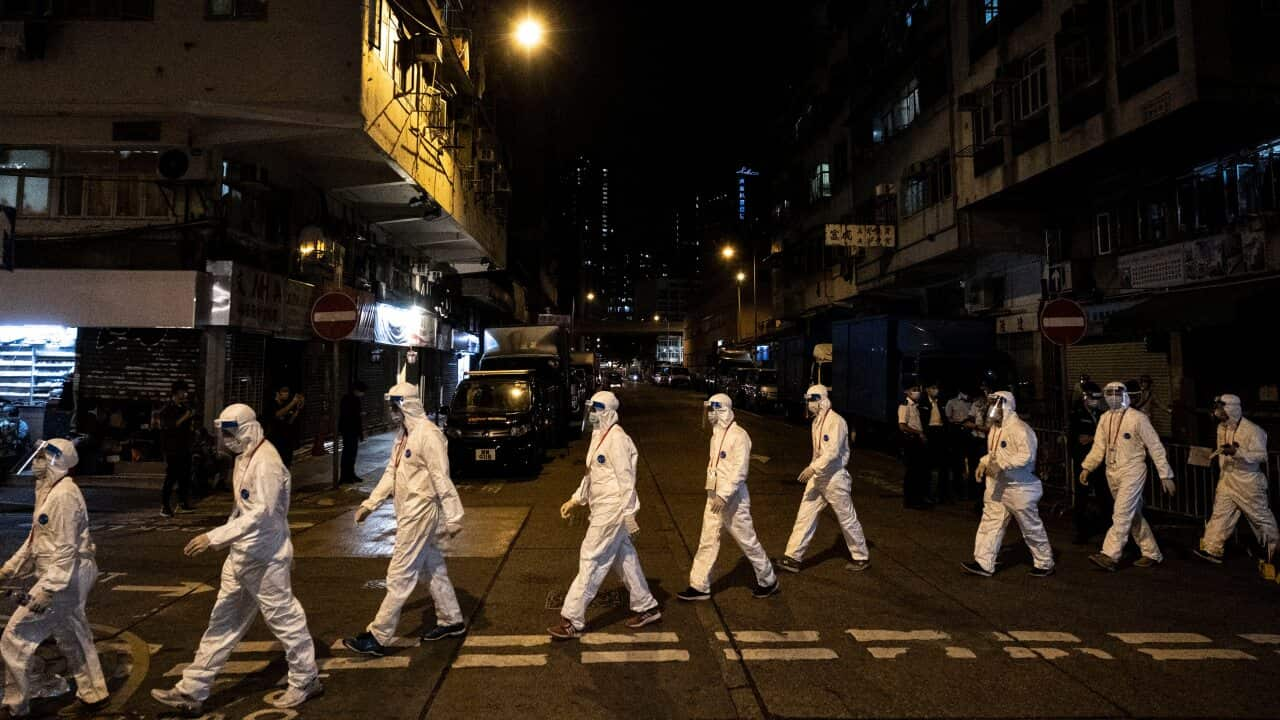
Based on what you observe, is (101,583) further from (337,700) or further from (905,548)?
(905,548)

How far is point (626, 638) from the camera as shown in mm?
5465

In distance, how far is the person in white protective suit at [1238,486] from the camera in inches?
295

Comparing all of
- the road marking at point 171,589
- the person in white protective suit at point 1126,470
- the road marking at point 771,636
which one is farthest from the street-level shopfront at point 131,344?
the person in white protective suit at point 1126,470

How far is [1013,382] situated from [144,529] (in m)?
16.7

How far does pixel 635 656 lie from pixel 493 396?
1063 cm

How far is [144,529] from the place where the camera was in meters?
9.55

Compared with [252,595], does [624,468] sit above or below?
above

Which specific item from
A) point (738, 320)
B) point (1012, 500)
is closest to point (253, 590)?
point (1012, 500)

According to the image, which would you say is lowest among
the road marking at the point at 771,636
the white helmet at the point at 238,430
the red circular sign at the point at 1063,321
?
the road marking at the point at 771,636

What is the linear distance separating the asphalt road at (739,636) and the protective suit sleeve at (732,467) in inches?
39.9

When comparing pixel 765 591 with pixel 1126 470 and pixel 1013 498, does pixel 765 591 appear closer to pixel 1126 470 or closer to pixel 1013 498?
pixel 1013 498

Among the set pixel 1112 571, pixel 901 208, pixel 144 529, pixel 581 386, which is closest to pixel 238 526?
pixel 144 529

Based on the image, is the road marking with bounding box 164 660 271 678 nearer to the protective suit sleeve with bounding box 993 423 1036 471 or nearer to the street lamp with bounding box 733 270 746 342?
the protective suit sleeve with bounding box 993 423 1036 471

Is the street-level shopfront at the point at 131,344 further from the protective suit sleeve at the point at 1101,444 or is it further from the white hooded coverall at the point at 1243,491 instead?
the white hooded coverall at the point at 1243,491
